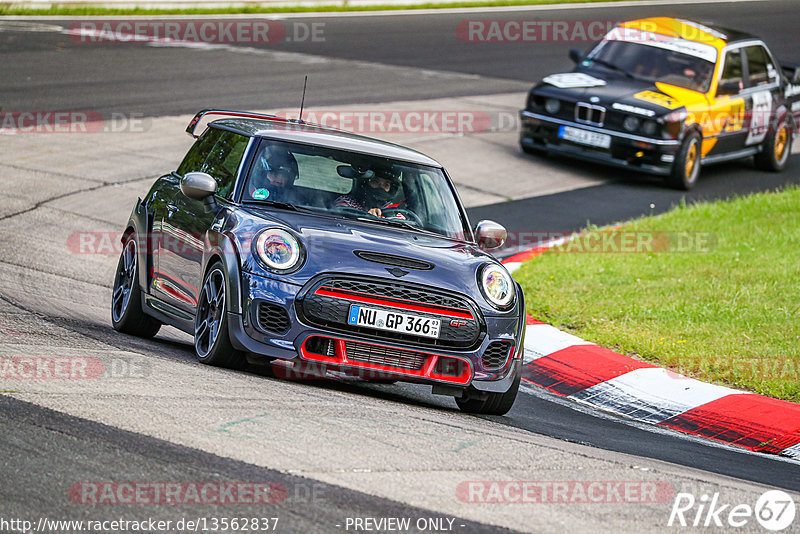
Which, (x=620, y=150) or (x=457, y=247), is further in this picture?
(x=620, y=150)

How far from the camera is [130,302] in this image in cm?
816

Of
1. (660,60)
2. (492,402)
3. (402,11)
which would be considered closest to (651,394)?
(492,402)

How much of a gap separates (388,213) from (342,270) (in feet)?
3.54

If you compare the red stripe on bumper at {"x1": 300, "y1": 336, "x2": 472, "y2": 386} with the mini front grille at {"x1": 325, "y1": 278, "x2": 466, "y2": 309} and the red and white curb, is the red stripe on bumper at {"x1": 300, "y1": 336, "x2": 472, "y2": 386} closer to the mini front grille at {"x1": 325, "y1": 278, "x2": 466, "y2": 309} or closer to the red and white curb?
the mini front grille at {"x1": 325, "y1": 278, "x2": 466, "y2": 309}

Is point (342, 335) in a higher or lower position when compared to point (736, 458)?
higher

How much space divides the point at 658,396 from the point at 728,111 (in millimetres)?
9588

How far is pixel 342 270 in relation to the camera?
6.43 meters

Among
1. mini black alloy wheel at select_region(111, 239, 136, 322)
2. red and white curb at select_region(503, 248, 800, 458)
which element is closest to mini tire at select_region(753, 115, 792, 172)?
red and white curb at select_region(503, 248, 800, 458)

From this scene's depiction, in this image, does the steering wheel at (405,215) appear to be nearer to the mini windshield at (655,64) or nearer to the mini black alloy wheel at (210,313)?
the mini black alloy wheel at (210,313)

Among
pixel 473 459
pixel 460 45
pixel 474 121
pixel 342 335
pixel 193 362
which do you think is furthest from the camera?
pixel 460 45

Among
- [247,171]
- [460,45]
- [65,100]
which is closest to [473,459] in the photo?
[247,171]

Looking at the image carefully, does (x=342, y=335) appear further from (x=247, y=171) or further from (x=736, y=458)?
(x=736, y=458)

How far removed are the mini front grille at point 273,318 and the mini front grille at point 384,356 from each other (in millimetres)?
350

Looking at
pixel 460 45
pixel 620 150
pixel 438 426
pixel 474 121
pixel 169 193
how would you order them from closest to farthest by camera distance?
1. pixel 438 426
2. pixel 169 193
3. pixel 620 150
4. pixel 474 121
5. pixel 460 45
